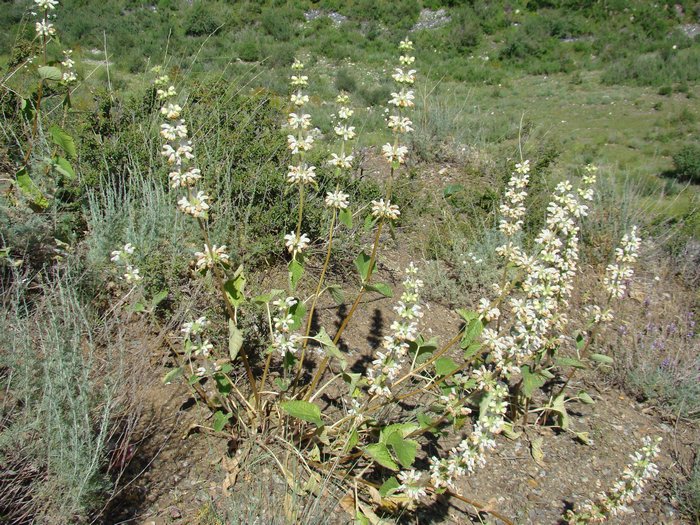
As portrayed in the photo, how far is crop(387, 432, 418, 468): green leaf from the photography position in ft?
5.54

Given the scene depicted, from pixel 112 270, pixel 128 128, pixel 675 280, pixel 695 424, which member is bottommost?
pixel 695 424

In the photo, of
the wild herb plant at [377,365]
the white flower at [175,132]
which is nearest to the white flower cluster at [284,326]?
the wild herb plant at [377,365]

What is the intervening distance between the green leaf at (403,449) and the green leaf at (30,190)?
7.12 feet

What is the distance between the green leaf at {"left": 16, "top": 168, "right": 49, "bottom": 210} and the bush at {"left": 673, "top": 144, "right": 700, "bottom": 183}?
7713 mm

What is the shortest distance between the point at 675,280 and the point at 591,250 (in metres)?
0.71

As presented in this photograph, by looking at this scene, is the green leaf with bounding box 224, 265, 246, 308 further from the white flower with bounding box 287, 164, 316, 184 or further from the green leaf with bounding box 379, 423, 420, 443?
the green leaf with bounding box 379, 423, 420, 443

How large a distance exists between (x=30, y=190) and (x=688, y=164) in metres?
7.97

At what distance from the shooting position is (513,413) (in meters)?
2.76

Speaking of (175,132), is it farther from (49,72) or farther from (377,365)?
(49,72)

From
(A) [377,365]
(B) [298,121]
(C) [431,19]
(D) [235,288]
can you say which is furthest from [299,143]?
(C) [431,19]

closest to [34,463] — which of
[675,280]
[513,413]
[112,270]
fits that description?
[112,270]

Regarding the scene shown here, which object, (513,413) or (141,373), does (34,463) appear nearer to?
(141,373)

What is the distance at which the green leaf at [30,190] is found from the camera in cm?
257

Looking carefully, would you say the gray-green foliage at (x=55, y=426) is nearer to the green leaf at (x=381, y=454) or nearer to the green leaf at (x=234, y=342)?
the green leaf at (x=234, y=342)
